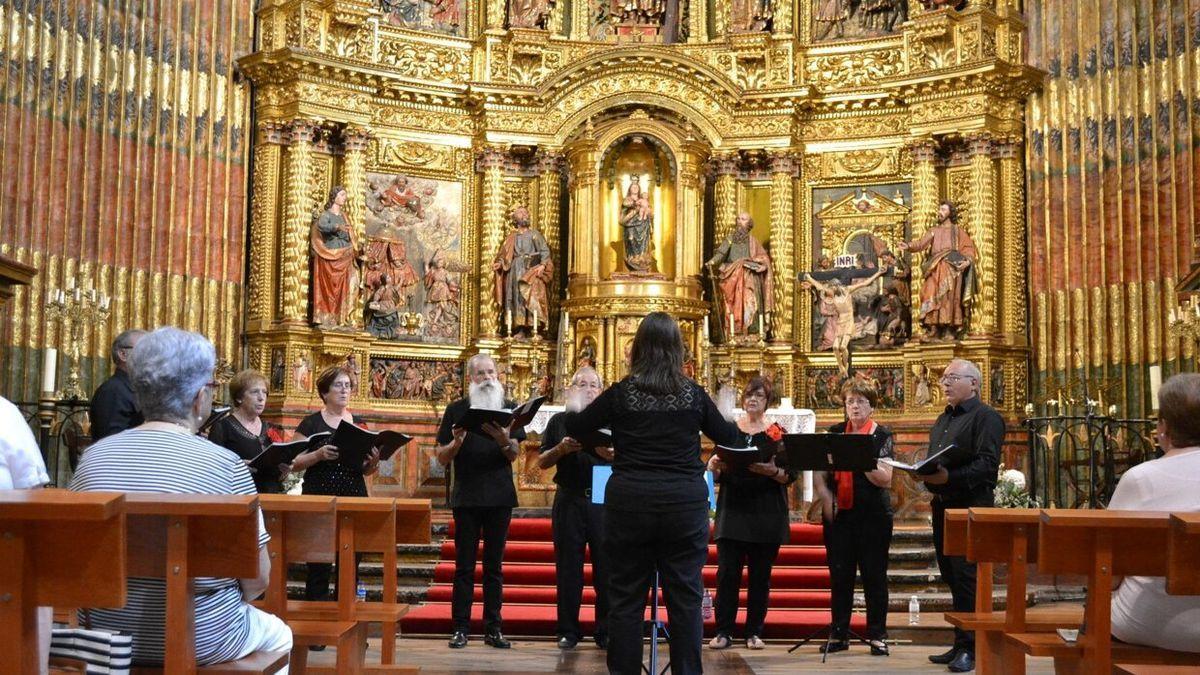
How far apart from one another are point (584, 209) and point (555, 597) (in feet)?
23.0

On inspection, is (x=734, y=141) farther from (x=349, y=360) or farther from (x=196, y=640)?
(x=196, y=640)

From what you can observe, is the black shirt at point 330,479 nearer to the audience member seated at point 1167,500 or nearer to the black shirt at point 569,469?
the black shirt at point 569,469

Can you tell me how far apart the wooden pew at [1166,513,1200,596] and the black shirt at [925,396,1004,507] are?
3.39 metres

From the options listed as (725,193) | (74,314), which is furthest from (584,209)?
(74,314)

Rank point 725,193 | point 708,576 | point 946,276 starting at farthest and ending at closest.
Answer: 1. point 725,193
2. point 946,276
3. point 708,576

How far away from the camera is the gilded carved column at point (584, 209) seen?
15.8 m

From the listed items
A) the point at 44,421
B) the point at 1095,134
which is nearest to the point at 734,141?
the point at 1095,134

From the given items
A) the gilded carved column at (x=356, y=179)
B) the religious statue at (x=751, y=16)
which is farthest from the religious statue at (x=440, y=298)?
the religious statue at (x=751, y=16)

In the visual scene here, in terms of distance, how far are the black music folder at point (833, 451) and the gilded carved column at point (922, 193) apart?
8.51 metres

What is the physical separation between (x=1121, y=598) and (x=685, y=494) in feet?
5.60

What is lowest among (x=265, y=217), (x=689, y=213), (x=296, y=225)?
(x=296, y=225)

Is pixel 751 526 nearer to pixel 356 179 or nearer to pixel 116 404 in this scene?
pixel 116 404

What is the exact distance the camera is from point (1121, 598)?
464cm

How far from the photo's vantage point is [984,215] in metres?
15.3
